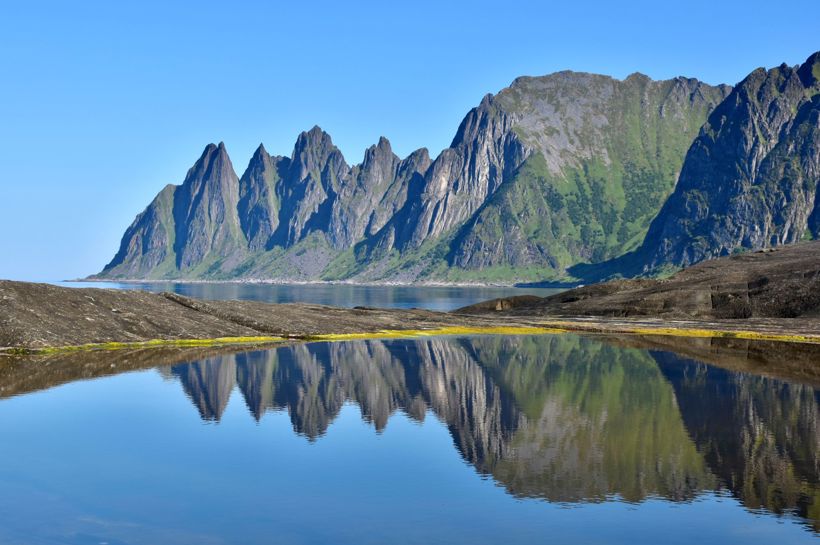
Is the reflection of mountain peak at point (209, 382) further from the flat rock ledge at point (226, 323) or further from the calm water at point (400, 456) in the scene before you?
the flat rock ledge at point (226, 323)

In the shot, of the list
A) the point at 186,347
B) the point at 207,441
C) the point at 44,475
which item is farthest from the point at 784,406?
the point at 186,347

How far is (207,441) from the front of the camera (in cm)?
6278

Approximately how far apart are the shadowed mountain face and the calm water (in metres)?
0.29

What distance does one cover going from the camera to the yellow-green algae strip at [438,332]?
146750mm

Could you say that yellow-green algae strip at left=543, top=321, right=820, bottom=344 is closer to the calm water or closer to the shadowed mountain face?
the shadowed mountain face

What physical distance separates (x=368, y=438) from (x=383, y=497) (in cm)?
1672

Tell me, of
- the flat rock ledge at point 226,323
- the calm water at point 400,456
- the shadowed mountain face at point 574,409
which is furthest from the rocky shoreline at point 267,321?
the calm water at point 400,456

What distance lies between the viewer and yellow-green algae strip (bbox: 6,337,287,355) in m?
106

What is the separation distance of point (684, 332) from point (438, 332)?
4224 cm

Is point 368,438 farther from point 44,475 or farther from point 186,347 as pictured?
point 186,347

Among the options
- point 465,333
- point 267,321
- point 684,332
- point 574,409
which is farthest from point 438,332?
point 574,409

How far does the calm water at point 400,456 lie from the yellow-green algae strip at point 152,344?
8.46m

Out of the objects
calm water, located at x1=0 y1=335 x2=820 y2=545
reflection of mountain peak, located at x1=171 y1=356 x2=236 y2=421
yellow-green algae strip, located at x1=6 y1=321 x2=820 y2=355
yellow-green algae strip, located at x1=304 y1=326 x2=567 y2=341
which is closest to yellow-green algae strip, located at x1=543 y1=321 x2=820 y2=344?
yellow-green algae strip, located at x1=6 y1=321 x2=820 y2=355

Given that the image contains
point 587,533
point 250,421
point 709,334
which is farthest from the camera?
point 709,334
